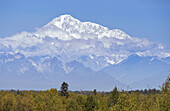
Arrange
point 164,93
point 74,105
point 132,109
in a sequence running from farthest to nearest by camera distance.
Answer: point 74,105
point 164,93
point 132,109

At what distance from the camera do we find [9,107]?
108625mm

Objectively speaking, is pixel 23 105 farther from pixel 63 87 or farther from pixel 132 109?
pixel 132 109

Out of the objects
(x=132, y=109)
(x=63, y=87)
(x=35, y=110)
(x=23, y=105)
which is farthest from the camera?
(x=63, y=87)

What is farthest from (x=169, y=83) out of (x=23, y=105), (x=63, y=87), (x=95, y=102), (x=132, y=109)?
(x=63, y=87)

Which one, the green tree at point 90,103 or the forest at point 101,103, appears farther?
the green tree at point 90,103

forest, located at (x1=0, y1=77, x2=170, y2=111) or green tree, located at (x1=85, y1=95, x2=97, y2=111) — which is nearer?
forest, located at (x1=0, y1=77, x2=170, y2=111)

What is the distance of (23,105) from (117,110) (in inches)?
3048

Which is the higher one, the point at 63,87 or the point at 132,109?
the point at 63,87

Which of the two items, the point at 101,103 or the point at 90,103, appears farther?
the point at 101,103

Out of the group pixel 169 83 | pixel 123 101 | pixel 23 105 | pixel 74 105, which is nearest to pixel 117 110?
pixel 123 101

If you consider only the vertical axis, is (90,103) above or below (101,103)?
below

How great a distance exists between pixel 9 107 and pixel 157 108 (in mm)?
80337

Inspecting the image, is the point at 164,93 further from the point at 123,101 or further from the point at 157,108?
the point at 123,101

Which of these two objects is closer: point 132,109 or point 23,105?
point 132,109
